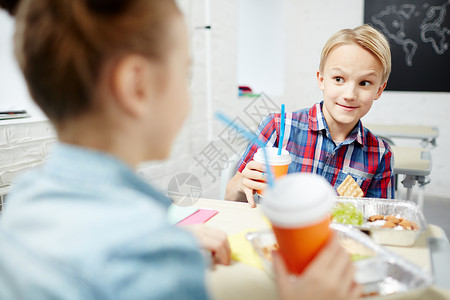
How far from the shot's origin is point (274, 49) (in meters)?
3.29

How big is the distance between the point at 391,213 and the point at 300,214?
58 cm

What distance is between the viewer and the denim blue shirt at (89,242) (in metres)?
0.35

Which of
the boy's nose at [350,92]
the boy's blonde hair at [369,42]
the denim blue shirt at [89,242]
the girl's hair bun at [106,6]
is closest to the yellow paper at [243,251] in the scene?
the denim blue shirt at [89,242]

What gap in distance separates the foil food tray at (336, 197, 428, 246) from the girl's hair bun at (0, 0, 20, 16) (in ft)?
2.45

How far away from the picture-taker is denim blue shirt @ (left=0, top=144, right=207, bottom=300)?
354 mm

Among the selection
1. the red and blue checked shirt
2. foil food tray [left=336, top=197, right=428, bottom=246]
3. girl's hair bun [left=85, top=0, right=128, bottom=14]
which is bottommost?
foil food tray [left=336, top=197, right=428, bottom=246]

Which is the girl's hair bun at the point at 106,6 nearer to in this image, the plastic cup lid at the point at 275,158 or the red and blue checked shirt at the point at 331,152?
the plastic cup lid at the point at 275,158

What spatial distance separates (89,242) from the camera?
358mm

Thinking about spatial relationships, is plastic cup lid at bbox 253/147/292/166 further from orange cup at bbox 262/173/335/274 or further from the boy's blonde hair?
the boy's blonde hair

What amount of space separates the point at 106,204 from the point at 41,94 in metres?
0.17

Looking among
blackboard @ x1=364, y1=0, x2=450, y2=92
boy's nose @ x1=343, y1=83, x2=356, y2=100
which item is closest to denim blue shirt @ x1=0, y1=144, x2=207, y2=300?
boy's nose @ x1=343, y1=83, x2=356, y2=100

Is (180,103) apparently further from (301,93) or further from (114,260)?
(301,93)

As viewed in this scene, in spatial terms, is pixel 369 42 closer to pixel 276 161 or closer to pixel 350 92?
pixel 350 92

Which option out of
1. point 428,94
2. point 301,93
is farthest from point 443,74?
point 301,93
